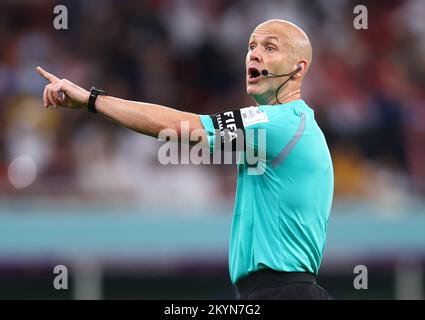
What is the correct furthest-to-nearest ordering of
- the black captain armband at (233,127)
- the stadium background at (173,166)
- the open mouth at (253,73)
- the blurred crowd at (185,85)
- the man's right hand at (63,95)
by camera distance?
the blurred crowd at (185,85), the stadium background at (173,166), the open mouth at (253,73), the black captain armband at (233,127), the man's right hand at (63,95)

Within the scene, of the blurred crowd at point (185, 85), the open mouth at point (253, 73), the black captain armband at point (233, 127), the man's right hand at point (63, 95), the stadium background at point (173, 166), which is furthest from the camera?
the blurred crowd at point (185, 85)

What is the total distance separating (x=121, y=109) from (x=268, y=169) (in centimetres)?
101

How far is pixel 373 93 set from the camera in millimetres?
13680

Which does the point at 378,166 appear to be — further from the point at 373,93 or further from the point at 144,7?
the point at 144,7

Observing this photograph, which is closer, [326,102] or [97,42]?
[326,102]

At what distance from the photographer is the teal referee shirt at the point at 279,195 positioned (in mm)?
6004

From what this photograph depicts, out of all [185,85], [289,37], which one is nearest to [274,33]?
[289,37]

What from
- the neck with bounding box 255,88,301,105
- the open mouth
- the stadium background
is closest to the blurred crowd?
the stadium background

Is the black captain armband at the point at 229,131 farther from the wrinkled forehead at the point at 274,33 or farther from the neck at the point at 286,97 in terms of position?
the wrinkled forehead at the point at 274,33

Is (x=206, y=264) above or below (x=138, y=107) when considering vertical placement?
below

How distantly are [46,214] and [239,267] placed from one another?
616 centimetres

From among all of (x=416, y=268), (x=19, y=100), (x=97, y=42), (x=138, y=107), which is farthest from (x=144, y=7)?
(x=138, y=107)

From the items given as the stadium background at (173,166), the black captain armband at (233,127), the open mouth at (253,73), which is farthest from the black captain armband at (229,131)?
the stadium background at (173,166)

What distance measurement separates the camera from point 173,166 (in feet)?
40.5
